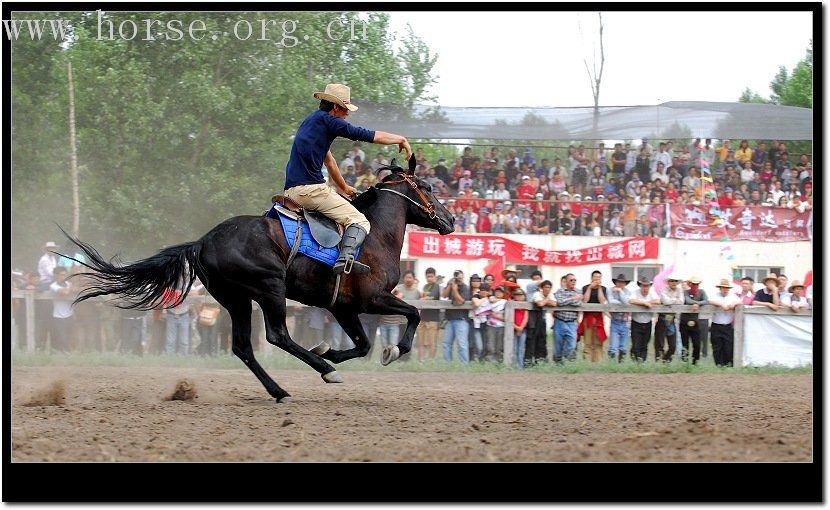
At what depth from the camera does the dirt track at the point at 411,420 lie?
686 cm

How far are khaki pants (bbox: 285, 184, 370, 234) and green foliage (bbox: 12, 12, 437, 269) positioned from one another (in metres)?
9.81

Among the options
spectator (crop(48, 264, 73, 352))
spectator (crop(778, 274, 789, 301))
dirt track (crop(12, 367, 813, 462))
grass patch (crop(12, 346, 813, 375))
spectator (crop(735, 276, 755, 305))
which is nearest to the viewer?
dirt track (crop(12, 367, 813, 462))

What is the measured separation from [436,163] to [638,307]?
564cm

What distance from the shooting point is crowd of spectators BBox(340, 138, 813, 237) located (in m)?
19.5

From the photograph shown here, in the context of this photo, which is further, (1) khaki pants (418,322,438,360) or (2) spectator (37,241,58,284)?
(2) spectator (37,241,58,284)

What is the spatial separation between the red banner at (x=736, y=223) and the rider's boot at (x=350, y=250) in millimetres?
11649

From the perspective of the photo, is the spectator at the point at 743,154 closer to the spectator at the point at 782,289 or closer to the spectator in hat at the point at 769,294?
the spectator at the point at 782,289

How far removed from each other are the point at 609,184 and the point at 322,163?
1173cm

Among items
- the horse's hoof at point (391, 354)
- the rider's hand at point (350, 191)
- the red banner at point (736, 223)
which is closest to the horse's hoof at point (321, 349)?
the horse's hoof at point (391, 354)

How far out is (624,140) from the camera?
20000mm

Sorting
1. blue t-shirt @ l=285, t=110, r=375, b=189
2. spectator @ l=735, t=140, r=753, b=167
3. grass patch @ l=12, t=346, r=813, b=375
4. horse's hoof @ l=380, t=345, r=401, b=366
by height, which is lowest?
grass patch @ l=12, t=346, r=813, b=375

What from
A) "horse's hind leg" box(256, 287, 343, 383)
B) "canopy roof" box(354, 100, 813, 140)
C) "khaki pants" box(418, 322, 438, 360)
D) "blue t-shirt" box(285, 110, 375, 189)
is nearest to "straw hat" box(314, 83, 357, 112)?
"blue t-shirt" box(285, 110, 375, 189)

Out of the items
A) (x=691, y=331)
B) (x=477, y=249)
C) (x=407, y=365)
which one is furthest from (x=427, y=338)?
(x=691, y=331)

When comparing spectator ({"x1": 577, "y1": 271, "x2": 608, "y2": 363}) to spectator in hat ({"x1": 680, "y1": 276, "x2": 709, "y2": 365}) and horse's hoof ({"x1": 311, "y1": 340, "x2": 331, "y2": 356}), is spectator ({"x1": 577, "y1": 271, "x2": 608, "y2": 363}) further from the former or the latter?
horse's hoof ({"x1": 311, "y1": 340, "x2": 331, "y2": 356})
